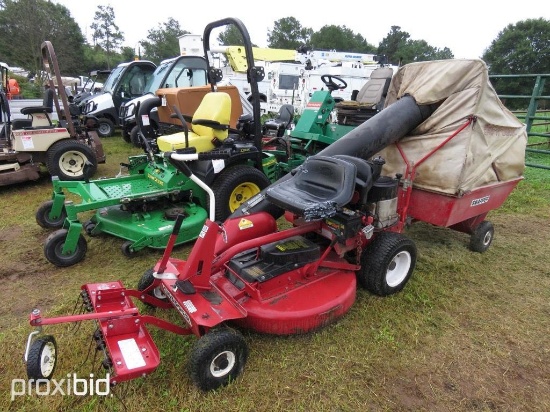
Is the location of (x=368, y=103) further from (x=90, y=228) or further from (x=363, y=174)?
(x=90, y=228)

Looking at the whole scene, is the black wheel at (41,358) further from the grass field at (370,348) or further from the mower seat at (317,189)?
the mower seat at (317,189)

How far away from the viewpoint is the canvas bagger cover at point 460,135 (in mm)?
3266

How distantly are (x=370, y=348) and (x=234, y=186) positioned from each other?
2459mm

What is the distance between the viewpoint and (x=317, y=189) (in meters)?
2.69

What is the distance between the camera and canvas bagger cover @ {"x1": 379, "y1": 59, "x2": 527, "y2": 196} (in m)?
3.27

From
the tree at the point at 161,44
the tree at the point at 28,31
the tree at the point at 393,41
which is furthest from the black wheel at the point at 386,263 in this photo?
the tree at the point at 393,41

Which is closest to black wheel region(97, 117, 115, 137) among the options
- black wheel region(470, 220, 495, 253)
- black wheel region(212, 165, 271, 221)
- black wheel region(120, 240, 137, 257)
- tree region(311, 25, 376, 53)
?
black wheel region(212, 165, 271, 221)

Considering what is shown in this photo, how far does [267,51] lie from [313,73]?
4.40 meters

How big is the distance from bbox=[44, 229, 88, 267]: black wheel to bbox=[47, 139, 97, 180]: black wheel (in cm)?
291

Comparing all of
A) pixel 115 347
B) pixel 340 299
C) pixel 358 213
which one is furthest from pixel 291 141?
pixel 115 347

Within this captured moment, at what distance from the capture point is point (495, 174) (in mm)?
3541

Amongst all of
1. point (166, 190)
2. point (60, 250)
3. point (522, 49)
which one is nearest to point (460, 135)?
point (166, 190)

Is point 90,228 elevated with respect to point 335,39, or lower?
lower

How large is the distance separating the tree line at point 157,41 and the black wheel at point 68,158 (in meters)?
5.04
